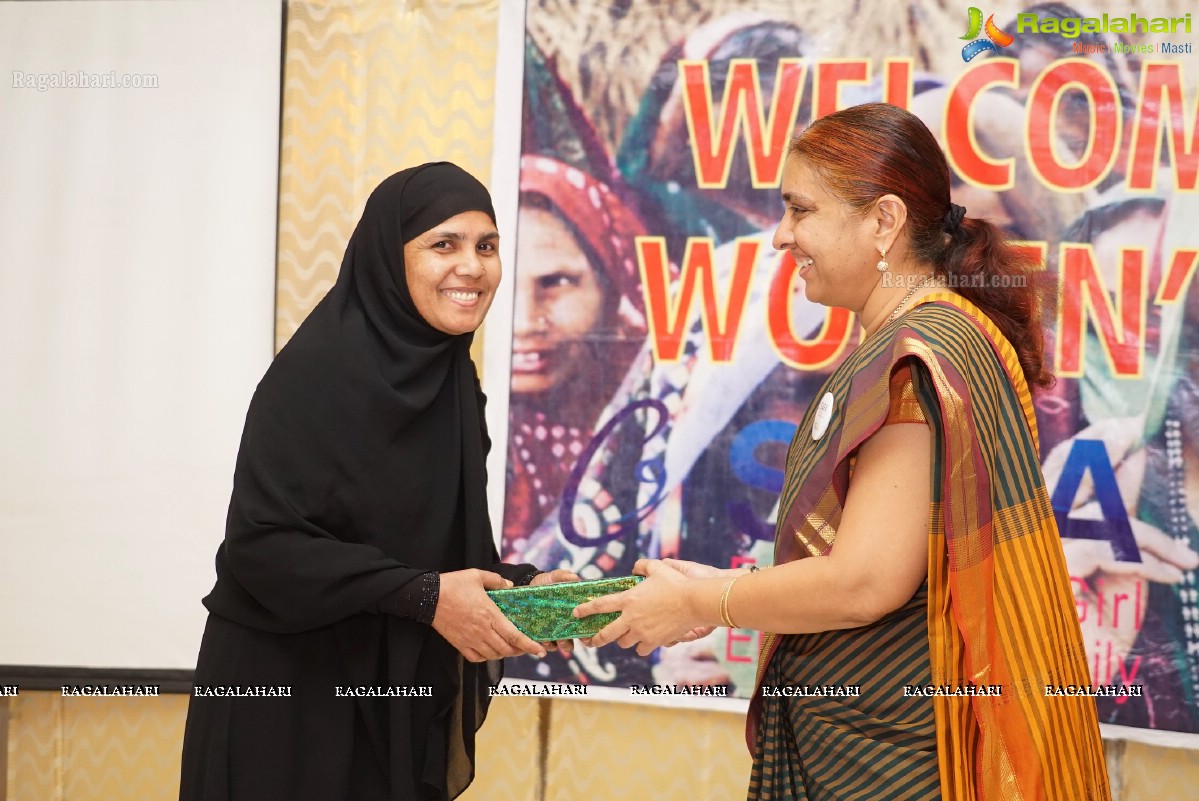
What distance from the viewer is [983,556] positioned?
1382 mm

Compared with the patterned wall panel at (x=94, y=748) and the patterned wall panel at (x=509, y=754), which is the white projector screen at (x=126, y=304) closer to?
the patterned wall panel at (x=94, y=748)

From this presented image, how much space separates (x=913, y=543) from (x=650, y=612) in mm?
482

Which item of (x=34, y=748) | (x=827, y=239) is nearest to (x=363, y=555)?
(x=827, y=239)

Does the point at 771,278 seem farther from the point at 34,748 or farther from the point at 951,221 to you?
the point at 34,748

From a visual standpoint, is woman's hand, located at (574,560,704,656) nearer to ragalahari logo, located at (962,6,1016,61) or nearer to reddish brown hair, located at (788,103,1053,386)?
reddish brown hair, located at (788,103,1053,386)

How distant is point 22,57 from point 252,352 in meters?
1.10

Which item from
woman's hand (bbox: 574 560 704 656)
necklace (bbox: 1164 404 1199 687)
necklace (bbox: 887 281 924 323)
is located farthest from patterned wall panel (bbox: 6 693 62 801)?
necklace (bbox: 1164 404 1199 687)

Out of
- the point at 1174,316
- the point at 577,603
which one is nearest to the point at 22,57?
the point at 577,603

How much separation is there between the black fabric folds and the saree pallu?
73 cm

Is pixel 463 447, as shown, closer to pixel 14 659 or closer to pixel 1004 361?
pixel 1004 361

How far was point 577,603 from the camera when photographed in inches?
68.7

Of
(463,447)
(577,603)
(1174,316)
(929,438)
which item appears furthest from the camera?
(1174,316)

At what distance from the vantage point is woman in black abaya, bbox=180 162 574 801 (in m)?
1.72

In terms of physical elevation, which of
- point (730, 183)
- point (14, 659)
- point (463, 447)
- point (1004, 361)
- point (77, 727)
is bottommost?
point (77, 727)
